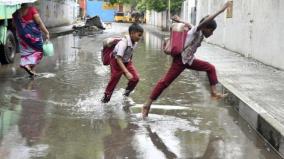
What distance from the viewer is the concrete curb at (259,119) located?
5.77 meters

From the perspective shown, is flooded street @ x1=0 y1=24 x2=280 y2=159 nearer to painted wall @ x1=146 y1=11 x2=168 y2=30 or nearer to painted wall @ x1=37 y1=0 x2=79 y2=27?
painted wall @ x1=37 y1=0 x2=79 y2=27

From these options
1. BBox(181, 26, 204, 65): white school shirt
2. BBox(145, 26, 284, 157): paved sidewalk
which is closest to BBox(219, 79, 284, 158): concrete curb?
BBox(145, 26, 284, 157): paved sidewalk

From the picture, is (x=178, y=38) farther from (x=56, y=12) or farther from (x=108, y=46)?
(x=56, y=12)

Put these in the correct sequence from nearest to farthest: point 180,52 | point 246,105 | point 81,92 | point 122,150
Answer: point 122,150, point 180,52, point 246,105, point 81,92

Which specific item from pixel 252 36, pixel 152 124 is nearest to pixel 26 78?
pixel 152 124

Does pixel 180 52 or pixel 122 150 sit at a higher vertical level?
pixel 180 52

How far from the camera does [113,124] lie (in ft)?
22.3

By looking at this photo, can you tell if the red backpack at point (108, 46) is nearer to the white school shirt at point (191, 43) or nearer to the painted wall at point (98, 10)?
the white school shirt at point (191, 43)

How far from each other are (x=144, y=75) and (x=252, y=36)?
4.48 meters

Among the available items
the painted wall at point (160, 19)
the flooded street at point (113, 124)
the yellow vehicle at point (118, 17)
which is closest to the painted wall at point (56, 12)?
the painted wall at point (160, 19)

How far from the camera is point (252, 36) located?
14.7 m

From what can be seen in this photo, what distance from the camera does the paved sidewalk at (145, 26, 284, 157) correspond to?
243 inches

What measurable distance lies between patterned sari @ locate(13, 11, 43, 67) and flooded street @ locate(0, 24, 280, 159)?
574 mm

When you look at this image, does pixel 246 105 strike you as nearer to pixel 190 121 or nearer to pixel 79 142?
pixel 190 121
